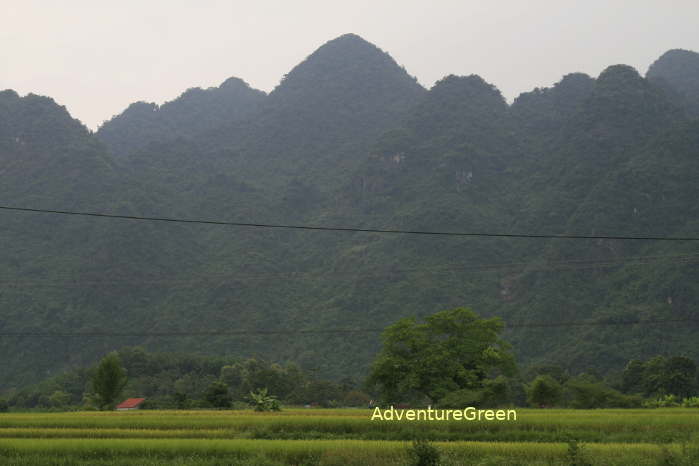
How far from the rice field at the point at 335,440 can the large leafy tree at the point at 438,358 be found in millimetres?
9225

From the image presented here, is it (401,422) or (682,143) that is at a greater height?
(682,143)

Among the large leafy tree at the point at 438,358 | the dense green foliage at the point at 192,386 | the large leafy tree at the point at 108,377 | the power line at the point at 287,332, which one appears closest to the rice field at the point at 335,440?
the large leafy tree at the point at 438,358

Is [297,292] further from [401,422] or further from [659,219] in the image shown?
[401,422]

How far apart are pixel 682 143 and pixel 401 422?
17229cm

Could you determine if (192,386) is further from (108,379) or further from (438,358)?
(438,358)

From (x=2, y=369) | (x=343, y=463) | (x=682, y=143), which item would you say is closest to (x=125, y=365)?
(x=2, y=369)

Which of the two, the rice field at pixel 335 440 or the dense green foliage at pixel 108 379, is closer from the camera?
the rice field at pixel 335 440

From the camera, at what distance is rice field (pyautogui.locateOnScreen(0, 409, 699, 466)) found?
86.4 feet

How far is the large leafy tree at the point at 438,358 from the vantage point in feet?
151

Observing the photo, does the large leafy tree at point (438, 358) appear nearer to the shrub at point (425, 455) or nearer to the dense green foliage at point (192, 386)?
the shrub at point (425, 455)

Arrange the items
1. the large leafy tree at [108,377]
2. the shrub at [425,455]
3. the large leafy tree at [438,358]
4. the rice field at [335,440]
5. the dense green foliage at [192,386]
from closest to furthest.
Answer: the shrub at [425,455] → the rice field at [335,440] → the large leafy tree at [438,358] → the large leafy tree at [108,377] → the dense green foliage at [192,386]

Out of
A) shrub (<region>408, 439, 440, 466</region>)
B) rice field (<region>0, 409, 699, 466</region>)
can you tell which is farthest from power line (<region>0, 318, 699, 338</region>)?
shrub (<region>408, 439, 440, 466</region>)

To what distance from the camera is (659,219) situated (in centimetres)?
16875

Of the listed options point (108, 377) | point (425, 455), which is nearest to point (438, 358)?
point (425, 455)
